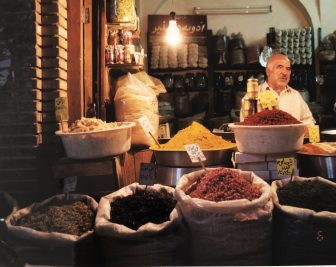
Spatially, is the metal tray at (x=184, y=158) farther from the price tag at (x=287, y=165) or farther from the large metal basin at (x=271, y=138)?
the price tag at (x=287, y=165)

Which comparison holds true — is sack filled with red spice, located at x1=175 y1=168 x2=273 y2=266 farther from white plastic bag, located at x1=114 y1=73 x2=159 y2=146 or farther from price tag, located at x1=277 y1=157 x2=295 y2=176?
white plastic bag, located at x1=114 y1=73 x2=159 y2=146

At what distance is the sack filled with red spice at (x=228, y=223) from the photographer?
62.3 inches

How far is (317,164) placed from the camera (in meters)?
2.07

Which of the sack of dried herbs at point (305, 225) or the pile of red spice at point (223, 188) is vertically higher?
the pile of red spice at point (223, 188)

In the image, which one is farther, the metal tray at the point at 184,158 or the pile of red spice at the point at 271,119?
the metal tray at the point at 184,158

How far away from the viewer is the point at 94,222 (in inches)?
69.9

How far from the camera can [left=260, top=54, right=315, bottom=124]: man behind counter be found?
3962mm

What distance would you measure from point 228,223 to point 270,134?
1.96 feet

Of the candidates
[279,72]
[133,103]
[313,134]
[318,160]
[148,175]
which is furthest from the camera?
[279,72]

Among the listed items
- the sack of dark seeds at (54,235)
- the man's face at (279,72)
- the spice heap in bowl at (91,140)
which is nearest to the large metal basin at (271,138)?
the spice heap in bowl at (91,140)

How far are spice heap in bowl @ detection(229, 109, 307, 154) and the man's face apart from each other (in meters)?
2.06

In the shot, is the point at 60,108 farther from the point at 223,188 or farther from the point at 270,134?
the point at 270,134

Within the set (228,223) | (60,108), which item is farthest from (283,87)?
(228,223)

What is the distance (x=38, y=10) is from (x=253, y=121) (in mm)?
1537
